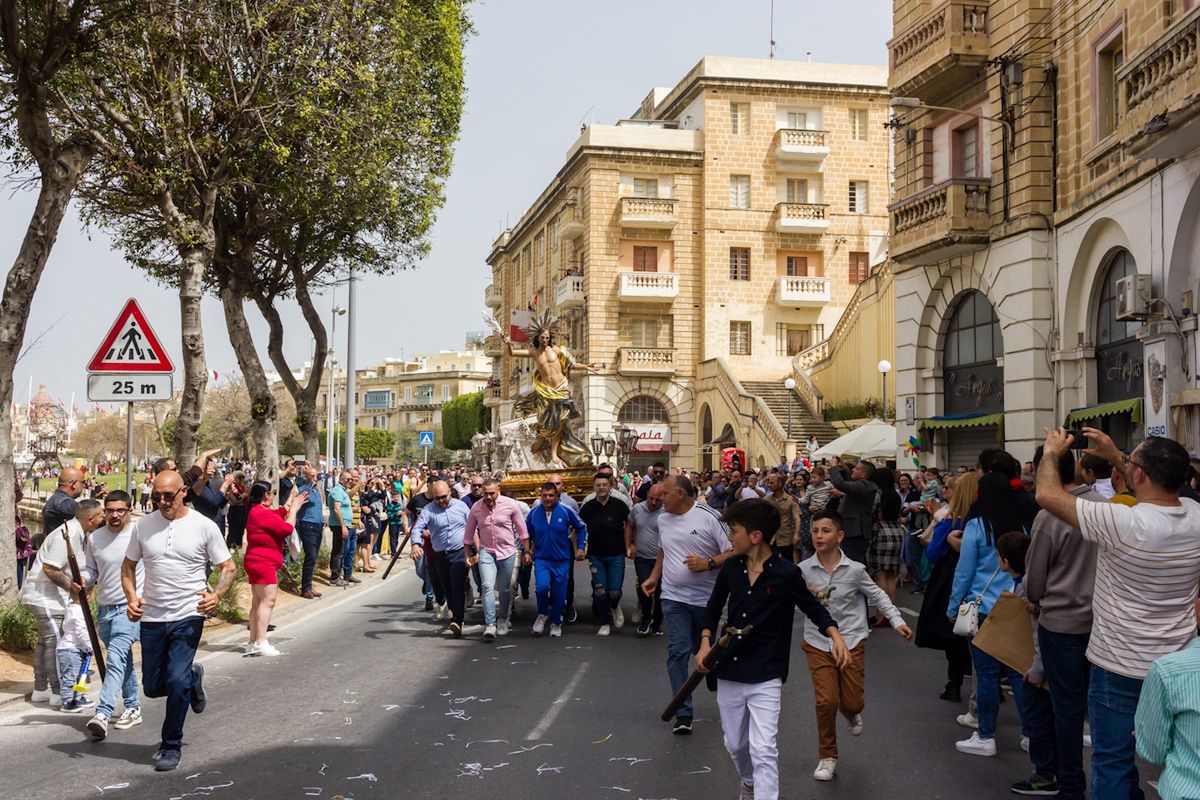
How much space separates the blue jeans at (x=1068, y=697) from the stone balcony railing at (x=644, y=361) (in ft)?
136

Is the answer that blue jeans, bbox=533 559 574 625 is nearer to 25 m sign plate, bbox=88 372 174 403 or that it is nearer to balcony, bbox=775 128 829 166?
25 m sign plate, bbox=88 372 174 403

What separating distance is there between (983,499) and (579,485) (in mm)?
9857

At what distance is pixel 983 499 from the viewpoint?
8.02 metres

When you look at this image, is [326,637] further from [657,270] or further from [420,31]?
[657,270]

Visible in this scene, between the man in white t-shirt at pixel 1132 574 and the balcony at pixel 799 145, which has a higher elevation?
the balcony at pixel 799 145

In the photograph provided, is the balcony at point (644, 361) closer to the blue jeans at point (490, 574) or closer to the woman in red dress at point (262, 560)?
the blue jeans at point (490, 574)

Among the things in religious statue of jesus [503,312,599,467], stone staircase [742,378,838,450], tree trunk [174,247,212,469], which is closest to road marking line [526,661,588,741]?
tree trunk [174,247,212,469]

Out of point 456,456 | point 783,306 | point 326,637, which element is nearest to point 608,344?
point 783,306

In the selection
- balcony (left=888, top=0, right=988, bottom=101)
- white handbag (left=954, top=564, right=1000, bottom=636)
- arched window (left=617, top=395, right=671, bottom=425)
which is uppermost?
balcony (left=888, top=0, right=988, bottom=101)

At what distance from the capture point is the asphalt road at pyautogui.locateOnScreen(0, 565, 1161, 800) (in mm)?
6949

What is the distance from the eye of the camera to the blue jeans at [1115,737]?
5340 mm

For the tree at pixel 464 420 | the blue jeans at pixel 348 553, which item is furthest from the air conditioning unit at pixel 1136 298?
the tree at pixel 464 420

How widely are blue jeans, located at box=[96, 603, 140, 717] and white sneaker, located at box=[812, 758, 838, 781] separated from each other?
4875 mm

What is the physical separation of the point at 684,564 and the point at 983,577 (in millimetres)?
2148
